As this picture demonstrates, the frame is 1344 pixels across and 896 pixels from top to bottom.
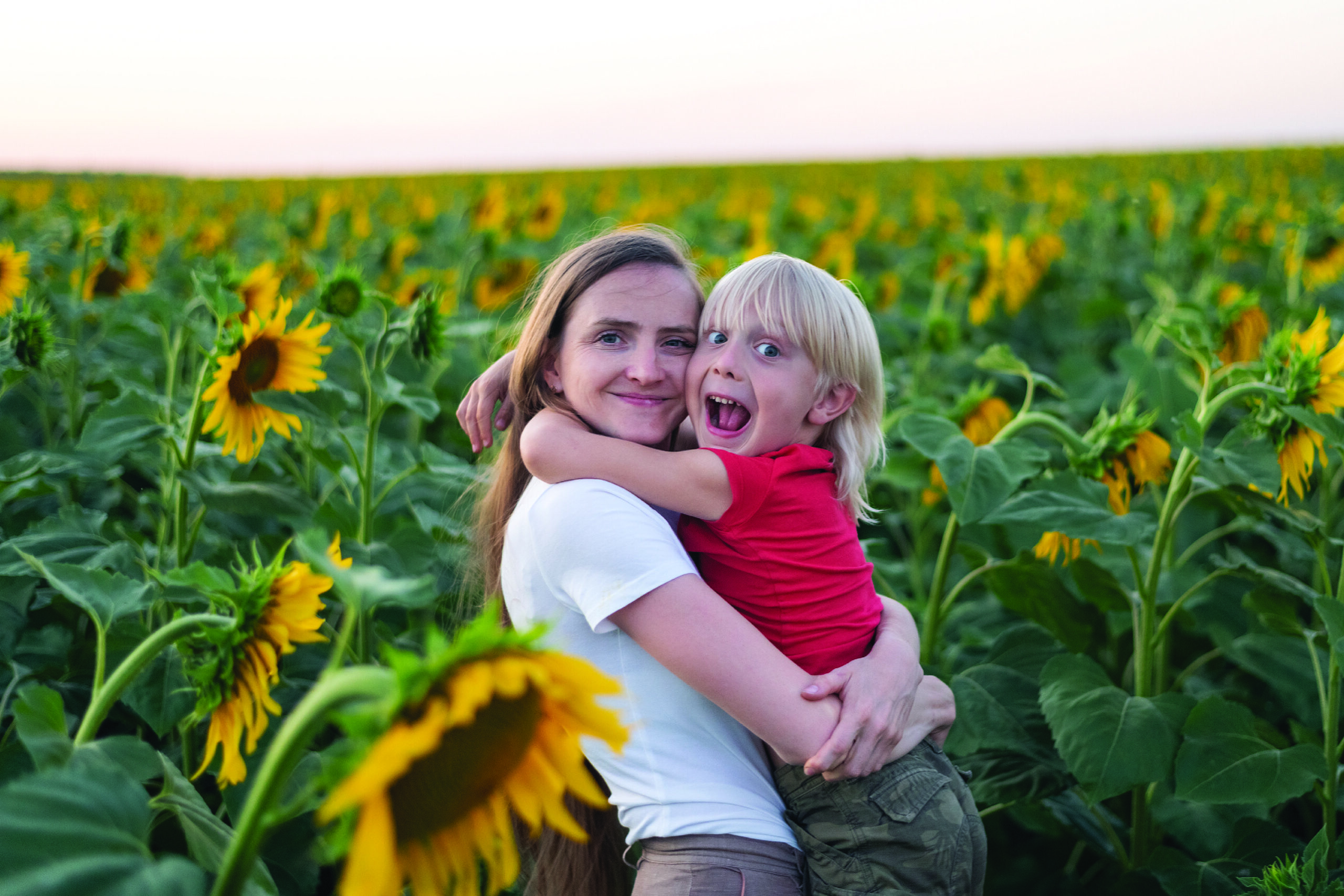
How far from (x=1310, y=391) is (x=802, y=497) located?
2.75 feet

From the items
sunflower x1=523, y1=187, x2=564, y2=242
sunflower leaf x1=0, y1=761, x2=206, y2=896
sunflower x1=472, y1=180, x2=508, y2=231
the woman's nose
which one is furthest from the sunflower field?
sunflower x1=523, y1=187, x2=564, y2=242

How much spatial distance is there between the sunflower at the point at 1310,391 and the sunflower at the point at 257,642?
1453 mm

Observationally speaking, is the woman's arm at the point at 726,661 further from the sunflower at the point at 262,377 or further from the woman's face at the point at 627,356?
the sunflower at the point at 262,377

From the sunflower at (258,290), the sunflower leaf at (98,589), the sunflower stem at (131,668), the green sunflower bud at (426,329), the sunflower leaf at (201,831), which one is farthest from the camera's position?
the sunflower at (258,290)

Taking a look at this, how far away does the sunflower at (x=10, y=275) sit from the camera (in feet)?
8.62

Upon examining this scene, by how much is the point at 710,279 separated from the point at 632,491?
84 centimetres

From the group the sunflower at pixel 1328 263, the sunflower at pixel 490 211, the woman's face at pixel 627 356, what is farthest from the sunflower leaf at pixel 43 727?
the sunflower at pixel 490 211

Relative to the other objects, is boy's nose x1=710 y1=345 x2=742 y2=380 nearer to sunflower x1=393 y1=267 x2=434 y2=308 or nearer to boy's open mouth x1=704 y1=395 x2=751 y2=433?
boy's open mouth x1=704 y1=395 x2=751 y2=433

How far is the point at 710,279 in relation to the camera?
6.90 ft

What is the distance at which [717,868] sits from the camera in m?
1.26

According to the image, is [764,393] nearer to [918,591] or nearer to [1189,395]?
[918,591]

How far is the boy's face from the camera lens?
1480mm

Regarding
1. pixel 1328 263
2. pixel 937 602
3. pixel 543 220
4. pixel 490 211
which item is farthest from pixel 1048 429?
pixel 543 220

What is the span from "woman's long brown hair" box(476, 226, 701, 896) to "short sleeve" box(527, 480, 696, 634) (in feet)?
0.76
